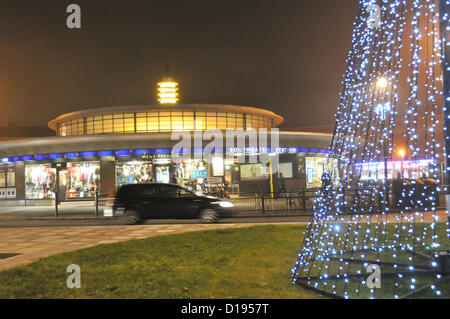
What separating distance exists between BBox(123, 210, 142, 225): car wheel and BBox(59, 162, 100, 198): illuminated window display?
52.2ft

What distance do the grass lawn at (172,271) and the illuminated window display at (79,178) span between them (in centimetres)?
2188

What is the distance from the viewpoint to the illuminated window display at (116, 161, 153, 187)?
3158 centimetres

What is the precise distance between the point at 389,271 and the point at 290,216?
1158 centimetres

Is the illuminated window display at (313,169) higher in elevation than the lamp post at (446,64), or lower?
lower

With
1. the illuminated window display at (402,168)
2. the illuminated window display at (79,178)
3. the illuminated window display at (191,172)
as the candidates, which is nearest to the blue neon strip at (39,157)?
the illuminated window display at (79,178)

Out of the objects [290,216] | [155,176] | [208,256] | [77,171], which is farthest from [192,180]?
[208,256]

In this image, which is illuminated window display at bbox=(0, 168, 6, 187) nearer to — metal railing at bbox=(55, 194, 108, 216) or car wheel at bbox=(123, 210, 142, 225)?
metal railing at bbox=(55, 194, 108, 216)

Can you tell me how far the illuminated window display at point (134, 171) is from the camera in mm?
31578

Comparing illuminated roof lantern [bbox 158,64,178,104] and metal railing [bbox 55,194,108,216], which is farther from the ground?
illuminated roof lantern [bbox 158,64,178,104]

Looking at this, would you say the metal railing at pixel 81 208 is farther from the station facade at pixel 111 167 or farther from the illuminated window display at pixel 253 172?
the illuminated window display at pixel 253 172

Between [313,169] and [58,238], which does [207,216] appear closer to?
[58,238]

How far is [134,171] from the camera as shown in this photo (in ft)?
104

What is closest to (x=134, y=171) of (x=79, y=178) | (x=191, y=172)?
(x=79, y=178)

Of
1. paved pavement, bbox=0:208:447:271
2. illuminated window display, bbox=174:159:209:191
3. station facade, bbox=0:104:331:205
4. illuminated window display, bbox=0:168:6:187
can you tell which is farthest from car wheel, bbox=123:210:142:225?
illuminated window display, bbox=0:168:6:187
